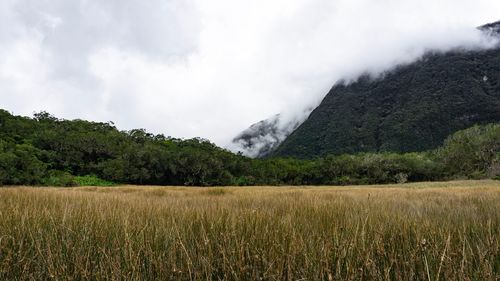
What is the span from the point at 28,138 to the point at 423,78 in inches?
4876

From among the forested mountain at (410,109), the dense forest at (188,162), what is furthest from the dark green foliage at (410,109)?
the dense forest at (188,162)

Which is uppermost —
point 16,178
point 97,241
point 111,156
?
point 111,156

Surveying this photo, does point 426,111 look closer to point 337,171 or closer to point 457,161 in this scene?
point 457,161

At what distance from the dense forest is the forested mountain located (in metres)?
44.0

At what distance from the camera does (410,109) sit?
11094 centimetres

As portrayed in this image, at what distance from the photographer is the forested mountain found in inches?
3944

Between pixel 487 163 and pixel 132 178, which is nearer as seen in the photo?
pixel 132 178

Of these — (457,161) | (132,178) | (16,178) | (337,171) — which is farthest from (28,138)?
(457,161)

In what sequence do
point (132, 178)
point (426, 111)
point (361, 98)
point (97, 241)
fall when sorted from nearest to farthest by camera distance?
1. point (97, 241)
2. point (132, 178)
3. point (426, 111)
4. point (361, 98)

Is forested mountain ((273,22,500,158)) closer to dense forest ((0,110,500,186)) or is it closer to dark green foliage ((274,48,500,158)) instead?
dark green foliage ((274,48,500,158))

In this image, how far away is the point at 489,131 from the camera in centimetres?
5331

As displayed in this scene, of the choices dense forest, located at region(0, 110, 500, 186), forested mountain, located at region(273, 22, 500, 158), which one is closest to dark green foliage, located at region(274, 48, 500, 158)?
forested mountain, located at region(273, 22, 500, 158)

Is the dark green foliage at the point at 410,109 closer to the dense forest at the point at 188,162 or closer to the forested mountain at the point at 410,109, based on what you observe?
the forested mountain at the point at 410,109

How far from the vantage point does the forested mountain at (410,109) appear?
329ft
